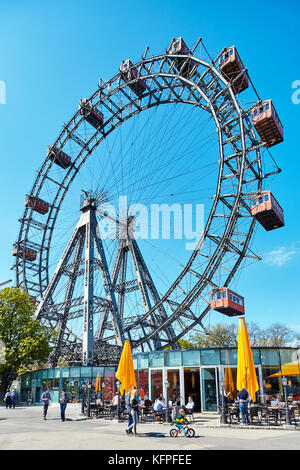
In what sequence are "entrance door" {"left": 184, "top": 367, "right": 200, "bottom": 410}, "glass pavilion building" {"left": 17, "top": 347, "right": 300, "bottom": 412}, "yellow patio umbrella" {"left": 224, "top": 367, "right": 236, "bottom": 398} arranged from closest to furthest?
"glass pavilion building" {"left": 17, "top": 347, "right": 300, "bottom": 412} → "yellow patio umbrella" {"left": 224, "top": 367, "right": 236, "bottom": 398} → "entrance door" {"left": 184, "top": 367, "right": 200, "bottom": 410}

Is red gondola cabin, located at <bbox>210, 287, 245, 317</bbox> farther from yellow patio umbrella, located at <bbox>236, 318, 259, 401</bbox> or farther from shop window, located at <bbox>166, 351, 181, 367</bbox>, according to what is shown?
yellow patio umbrella, located at <bbox>236, 318, 259, 401</bbox>

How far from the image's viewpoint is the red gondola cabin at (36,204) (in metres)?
46.7

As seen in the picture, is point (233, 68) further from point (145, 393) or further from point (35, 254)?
point (35, 254)

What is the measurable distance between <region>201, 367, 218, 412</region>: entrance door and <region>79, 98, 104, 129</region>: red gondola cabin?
96.9 feet

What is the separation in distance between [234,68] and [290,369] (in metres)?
22.1

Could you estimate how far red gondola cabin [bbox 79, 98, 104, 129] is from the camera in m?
42.0

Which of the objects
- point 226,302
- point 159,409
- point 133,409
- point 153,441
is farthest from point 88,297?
point 153,441

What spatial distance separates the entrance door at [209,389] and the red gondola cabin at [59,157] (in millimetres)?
31316

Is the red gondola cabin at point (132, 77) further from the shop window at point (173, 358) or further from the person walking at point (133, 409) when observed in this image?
the person walking at point (133, 409)

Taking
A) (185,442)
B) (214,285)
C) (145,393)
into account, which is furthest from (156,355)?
(185,442)

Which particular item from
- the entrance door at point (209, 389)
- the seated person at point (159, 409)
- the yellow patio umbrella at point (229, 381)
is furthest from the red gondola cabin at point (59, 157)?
the seated person at point (159, 409)

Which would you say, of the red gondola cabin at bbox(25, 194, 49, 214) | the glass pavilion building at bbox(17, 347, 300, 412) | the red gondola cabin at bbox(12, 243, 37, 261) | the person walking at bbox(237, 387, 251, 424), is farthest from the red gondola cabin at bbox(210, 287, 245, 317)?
the red gondola cabin at bbox(12, 243, 37, 261)

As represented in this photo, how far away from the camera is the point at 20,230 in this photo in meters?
47.6
